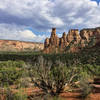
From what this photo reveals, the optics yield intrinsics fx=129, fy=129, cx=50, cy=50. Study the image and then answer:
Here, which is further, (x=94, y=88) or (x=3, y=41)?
(x=3, y=41)

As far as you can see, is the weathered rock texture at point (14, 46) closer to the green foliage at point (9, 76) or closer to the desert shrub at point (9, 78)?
the green foliage at point (9, 76)

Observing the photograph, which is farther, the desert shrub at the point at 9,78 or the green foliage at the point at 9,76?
the green foliage at the point at 9,76

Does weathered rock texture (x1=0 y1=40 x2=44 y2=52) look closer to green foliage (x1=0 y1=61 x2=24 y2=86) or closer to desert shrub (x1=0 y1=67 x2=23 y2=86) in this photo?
green foliage (x1=0 y1=61 x2=24 y2=86)

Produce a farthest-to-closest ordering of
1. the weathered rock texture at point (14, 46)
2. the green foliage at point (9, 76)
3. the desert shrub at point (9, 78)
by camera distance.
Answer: the weathered rock texture at point (14, 46) < the green foliage at point (9, 76) < the desert shrub at point (9, 78)

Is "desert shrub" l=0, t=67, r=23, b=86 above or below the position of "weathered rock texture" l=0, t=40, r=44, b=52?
below

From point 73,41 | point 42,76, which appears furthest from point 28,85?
point 73,41

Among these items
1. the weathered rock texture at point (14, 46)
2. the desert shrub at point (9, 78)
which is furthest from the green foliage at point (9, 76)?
the weathered rock texture at point (14, 46)

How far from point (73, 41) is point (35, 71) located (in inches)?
3531

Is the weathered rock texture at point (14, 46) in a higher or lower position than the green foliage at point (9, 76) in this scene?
higher

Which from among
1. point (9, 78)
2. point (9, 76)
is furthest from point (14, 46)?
point (9, 78)

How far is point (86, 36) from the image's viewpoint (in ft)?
314

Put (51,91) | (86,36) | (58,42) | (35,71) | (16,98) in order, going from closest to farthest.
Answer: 1. (16,98)
2. (51,91)
3. (35,71)
4. (86,36)
5. (58,42)

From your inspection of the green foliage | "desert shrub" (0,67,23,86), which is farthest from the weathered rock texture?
"desert shrub" (0,67,23,86)

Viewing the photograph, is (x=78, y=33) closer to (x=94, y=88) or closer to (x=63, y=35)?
(x=63, y=35)
